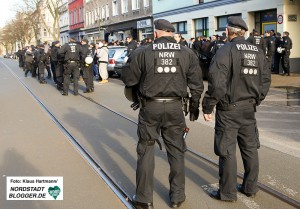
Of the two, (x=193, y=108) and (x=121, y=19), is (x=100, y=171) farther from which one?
(x=121, y=19)

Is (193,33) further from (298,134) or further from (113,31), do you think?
(298,134)

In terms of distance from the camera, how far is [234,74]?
14.2 ft

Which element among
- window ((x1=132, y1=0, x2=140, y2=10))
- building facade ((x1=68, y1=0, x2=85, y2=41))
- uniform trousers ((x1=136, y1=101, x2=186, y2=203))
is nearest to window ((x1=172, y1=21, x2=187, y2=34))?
window ((x1=132, y1=0, x2=140, y2=10))

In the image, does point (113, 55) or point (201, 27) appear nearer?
point (113, 55)

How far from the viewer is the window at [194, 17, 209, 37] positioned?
2455 centimetres

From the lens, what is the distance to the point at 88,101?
42.2 ft

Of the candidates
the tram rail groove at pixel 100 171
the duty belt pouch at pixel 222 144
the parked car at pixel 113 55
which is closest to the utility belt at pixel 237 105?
the duty belt pouch at pixel 222 144

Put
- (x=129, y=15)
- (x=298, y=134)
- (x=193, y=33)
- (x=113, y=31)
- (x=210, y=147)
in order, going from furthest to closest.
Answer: (x=113, y=31) → (x=129, y=15) → (x=193, y=33) → (x=298, y=134) → (x=210, y=147)

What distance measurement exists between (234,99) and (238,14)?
17.8 meters

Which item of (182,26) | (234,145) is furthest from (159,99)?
(182,26)

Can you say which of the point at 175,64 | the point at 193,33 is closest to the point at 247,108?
the point at 175,64

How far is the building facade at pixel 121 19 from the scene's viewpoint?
32816 mm

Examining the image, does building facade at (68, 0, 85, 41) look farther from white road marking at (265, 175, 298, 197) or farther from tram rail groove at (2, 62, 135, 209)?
white road marking at (265, 175, 298, 197)

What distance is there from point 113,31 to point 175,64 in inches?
1446
